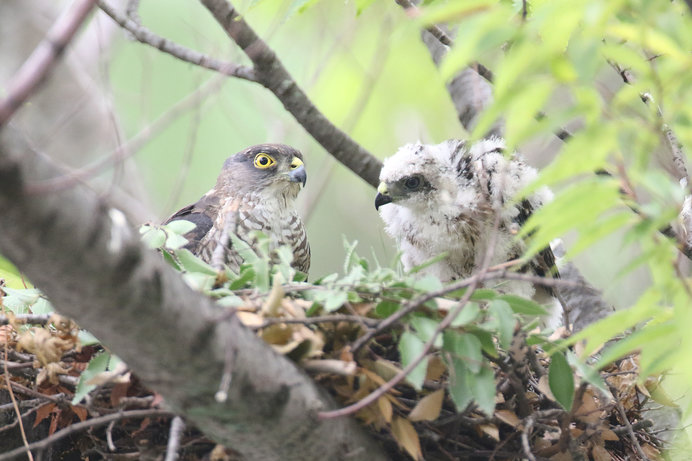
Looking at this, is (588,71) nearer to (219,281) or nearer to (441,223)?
(219,281)

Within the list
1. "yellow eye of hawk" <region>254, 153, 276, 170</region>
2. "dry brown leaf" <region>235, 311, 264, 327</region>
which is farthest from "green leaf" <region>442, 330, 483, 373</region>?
"yellow eye of hawk" <region>254, 153, 276, 170</region>

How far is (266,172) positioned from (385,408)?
7.71 feet

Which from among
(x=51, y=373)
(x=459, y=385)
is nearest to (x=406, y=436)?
(x=459, y=385)

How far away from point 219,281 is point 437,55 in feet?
8.89

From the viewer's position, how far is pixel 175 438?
7.41 ft

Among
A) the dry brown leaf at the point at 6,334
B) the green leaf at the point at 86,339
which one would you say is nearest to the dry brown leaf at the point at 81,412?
the green leaf at the point at 86,339

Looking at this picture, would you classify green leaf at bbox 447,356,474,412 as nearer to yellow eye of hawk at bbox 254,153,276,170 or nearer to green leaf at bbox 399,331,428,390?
green leaf at bbox 399,331,428,390

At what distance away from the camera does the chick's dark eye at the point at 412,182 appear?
3.77 m

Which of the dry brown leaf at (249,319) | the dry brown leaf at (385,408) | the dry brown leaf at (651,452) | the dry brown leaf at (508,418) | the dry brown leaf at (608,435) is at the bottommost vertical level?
the dry brown leaf at (651,452)

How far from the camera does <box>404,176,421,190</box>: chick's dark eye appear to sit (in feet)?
12.4

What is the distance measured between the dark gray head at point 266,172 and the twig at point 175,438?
7.26ft

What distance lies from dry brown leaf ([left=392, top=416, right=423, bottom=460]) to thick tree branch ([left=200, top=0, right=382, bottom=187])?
1.75m

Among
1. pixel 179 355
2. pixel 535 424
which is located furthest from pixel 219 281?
pixel 535 424

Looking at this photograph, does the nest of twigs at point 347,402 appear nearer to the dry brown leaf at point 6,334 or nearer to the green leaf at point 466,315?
the dry brown leaf at point 6,334
